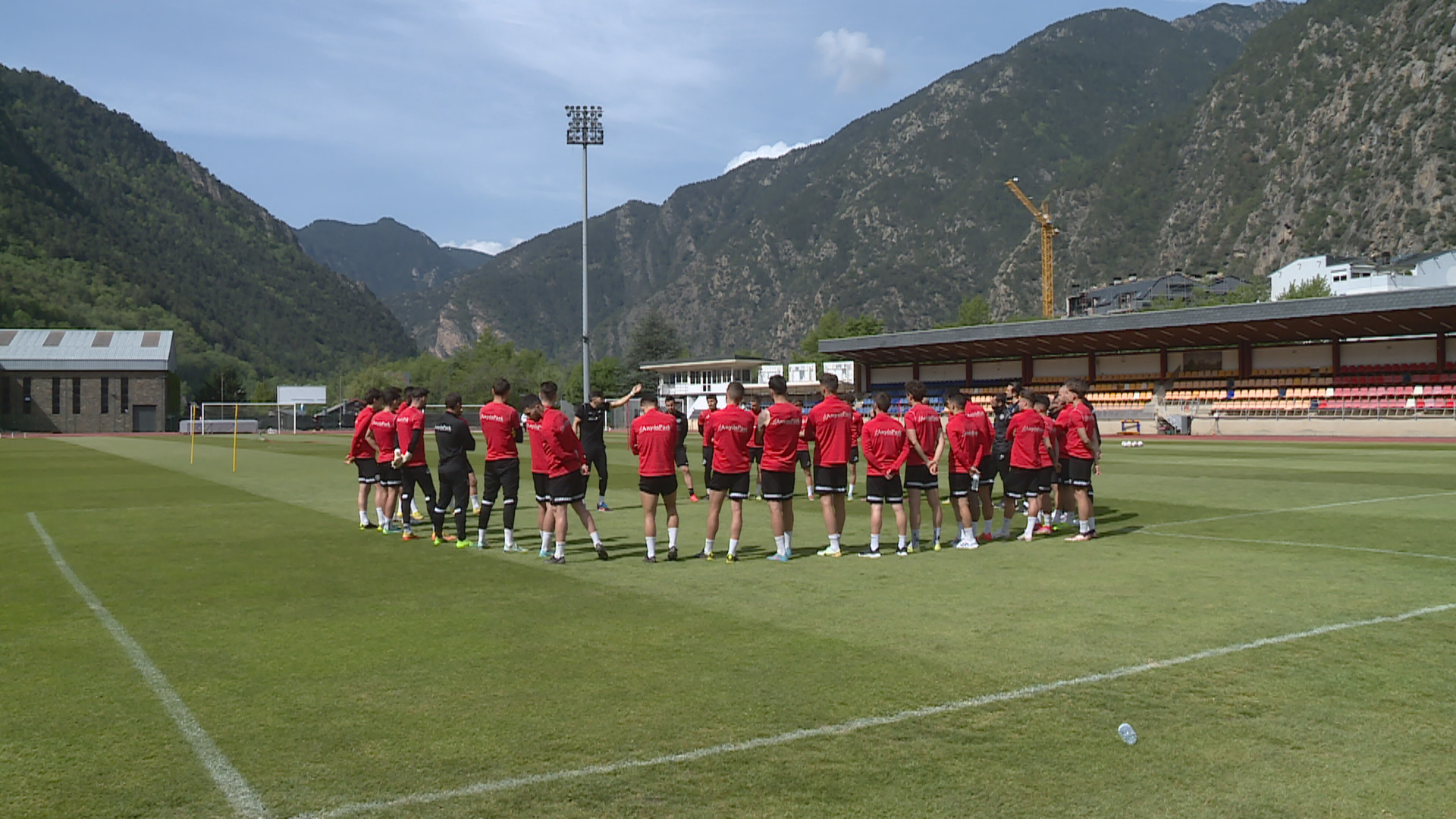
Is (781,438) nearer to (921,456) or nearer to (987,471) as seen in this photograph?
(921,456)

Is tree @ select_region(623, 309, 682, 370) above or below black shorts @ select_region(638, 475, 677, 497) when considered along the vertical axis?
above

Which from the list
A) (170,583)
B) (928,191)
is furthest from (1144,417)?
(928,191)

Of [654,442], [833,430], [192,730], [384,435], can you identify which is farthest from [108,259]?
[192,730]

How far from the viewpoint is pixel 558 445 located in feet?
35.9

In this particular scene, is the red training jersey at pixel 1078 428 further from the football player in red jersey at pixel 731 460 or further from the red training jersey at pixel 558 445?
the red training jersey at pixel 558 445

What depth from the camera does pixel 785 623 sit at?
25.6 ft

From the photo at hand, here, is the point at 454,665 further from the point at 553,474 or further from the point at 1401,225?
the point at 1401,225

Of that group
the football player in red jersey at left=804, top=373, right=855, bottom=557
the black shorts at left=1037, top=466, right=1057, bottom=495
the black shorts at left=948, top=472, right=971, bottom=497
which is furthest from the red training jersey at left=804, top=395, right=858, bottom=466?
the black shorts at left=1037, top=466, right=1057, bottom=495

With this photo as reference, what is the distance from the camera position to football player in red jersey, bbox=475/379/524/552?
1202 centimetres

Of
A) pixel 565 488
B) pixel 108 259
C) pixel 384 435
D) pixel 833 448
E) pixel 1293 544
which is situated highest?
pixel 108 259

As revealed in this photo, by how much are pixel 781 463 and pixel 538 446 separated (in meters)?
2.74

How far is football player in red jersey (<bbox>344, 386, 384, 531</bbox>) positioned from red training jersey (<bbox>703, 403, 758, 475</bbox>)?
5.68m

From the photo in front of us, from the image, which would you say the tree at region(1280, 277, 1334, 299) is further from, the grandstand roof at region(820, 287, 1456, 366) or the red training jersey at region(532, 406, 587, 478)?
the red training jersey at region(532, 406, 587, 478)

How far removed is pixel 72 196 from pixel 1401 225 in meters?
193
